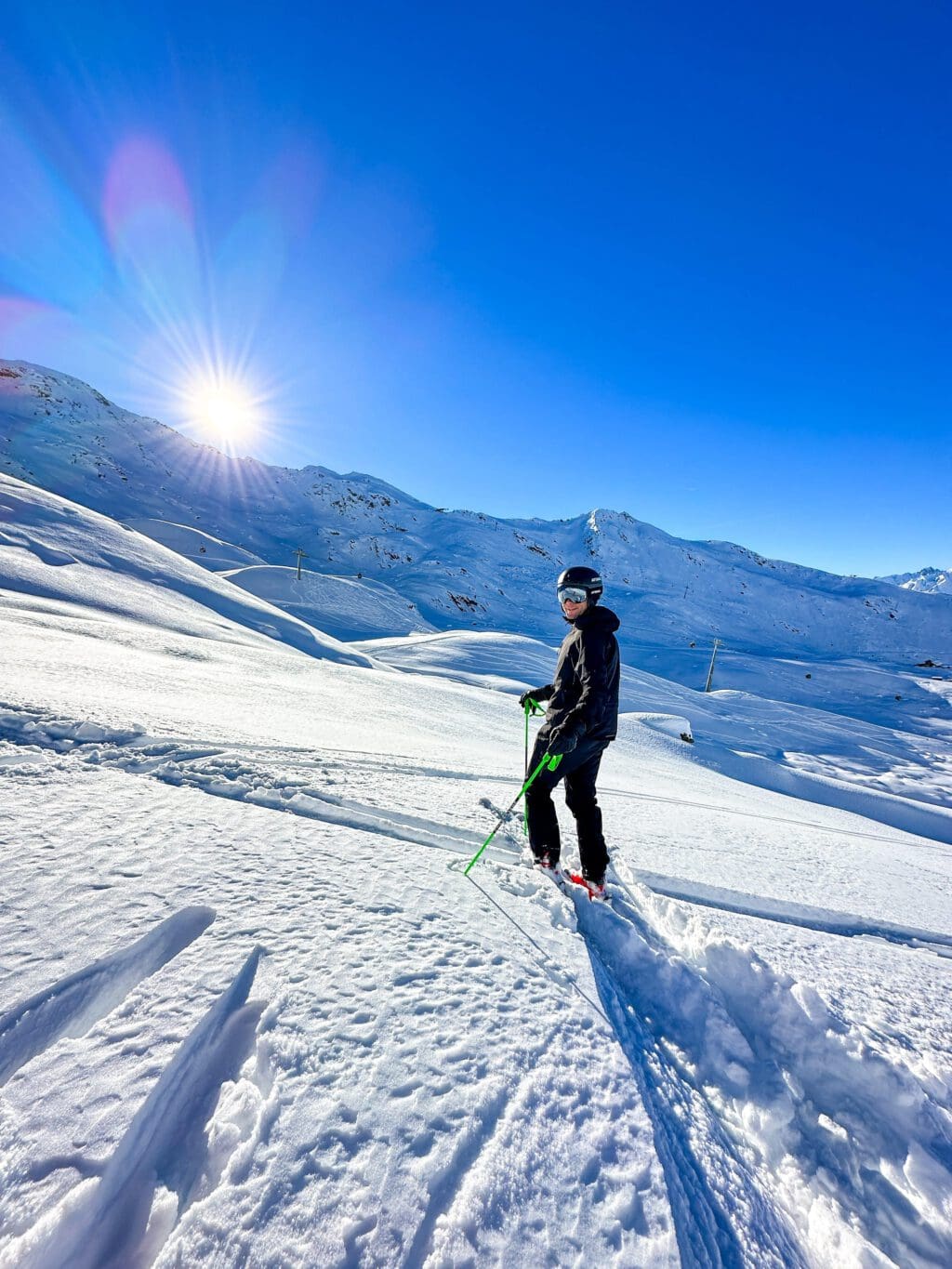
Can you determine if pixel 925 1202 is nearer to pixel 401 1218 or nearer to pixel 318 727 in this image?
pixel 401 1218

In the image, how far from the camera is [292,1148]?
1202 mm

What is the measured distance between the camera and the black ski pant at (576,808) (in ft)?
10.0

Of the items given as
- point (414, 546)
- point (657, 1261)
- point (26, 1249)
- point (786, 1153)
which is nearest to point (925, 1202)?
point (786, 1153)

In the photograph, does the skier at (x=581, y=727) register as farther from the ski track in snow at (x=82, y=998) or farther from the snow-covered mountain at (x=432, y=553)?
the snow-covered mountain at (x=432, y=553)

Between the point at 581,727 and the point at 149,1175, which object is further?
the point at 581,727

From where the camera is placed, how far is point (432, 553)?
74125 mm

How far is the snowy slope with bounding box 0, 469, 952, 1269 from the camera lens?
114cm

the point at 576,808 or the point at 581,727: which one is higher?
the point at 581,727

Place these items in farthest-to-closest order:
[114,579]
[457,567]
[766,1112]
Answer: [457,567] → [114,579] → [766,1112]

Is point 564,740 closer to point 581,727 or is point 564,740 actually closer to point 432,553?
point 581,727

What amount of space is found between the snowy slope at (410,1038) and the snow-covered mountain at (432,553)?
3674cm

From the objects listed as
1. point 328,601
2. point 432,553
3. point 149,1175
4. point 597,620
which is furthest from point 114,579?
point 432,553

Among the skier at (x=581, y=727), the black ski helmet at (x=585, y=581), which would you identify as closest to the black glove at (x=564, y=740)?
the skier at (x=581, y=727)

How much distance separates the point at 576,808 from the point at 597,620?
4.15 feet
